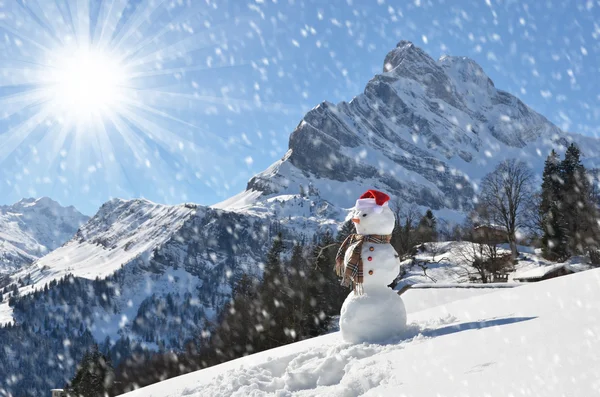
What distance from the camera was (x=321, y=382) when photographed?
531 centimetres

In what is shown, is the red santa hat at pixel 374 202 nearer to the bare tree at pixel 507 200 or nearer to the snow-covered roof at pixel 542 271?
the snow-covered roof at pixel 542 271

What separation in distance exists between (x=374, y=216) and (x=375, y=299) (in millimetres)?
1256

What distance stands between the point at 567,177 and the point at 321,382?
44.4 metres

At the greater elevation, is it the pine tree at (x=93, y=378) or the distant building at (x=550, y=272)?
the distant building at (x=550, y=272)

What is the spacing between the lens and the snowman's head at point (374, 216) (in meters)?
7.03

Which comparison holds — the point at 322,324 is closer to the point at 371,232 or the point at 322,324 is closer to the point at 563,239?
the point at 563,239

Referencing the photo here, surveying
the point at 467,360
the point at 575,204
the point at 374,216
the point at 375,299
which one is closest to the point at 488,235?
the point at 575,204

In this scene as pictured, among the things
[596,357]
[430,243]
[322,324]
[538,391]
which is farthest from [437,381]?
[430,243]

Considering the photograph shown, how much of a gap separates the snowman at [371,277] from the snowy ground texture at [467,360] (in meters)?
0.30

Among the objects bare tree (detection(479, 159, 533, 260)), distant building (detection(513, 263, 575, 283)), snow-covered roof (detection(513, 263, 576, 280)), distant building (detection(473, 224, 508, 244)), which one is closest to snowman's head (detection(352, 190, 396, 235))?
distant building (detection(513, 263, 575, 283))

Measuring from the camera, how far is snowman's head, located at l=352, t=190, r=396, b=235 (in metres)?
7.03

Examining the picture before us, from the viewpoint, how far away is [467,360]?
4.47 meters

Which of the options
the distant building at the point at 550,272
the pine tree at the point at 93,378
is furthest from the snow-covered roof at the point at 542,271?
the pine tree at the point at 93,378

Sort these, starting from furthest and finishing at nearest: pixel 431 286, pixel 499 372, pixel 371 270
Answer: pixel 431 286
pixel 371 270
pixel 499 372
